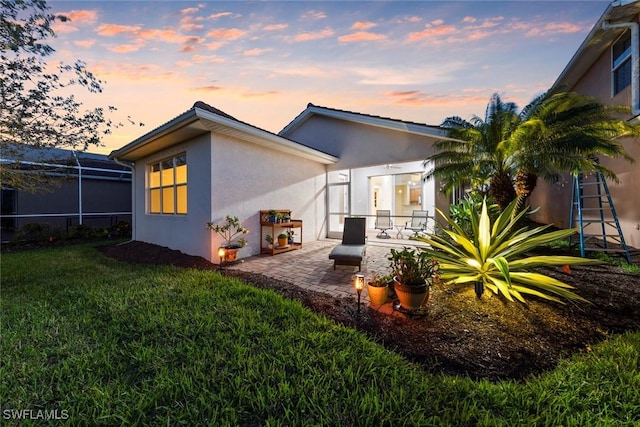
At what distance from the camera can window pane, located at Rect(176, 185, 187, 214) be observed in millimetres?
7586

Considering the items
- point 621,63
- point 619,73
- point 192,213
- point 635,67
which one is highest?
point 621,63

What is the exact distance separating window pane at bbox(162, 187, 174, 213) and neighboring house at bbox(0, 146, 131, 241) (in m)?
4.03

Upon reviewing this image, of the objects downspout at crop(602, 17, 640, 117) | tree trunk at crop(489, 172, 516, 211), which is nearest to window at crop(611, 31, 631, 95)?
downspout at crop(602, 17, 640, 117)

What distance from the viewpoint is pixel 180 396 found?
6.47 feet

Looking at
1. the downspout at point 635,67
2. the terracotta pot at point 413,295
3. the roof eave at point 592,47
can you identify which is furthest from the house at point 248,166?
the terracotta pot at point 413,295

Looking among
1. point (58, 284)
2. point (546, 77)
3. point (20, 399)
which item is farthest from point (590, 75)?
point (58, 284)

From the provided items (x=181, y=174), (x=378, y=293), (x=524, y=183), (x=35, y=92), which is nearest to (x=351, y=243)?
(x=378, y=293)

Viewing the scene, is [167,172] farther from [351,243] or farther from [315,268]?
[351,243]

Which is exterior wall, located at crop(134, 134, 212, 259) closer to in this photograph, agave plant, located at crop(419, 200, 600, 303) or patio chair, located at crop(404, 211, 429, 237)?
agave plant, located at crop(419, 200, 600, 303)

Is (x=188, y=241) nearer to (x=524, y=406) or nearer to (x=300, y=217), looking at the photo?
(x=300, y=217)

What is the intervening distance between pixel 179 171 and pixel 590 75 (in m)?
13.8

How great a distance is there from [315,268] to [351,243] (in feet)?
4.07

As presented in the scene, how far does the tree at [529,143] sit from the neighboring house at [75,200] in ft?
43.0

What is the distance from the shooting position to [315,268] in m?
5.99
